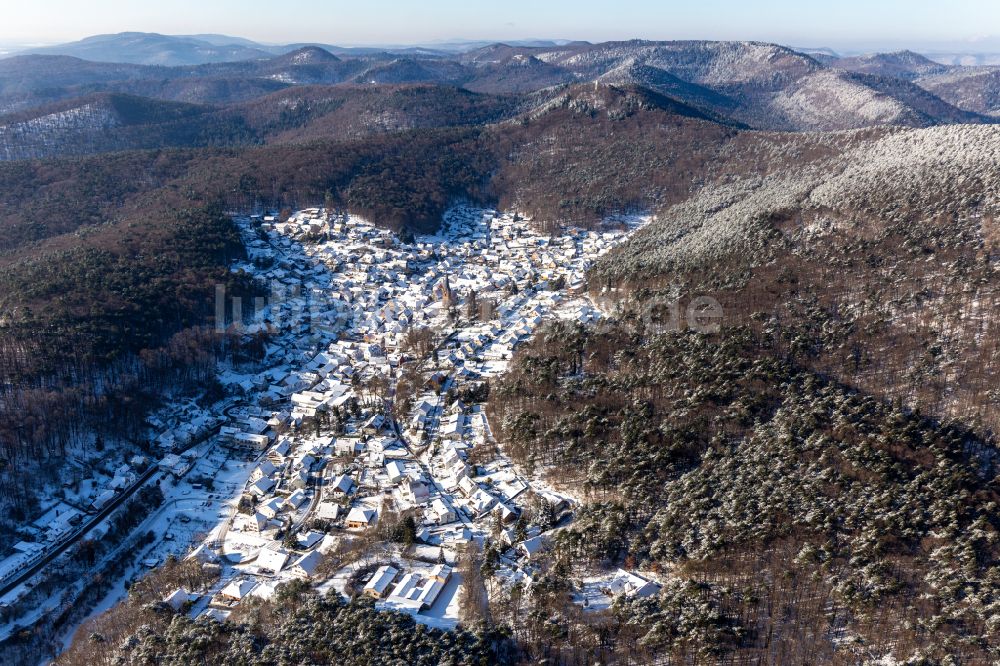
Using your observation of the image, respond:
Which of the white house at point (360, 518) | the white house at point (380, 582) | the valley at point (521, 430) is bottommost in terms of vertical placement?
the white house at point (360, 518)

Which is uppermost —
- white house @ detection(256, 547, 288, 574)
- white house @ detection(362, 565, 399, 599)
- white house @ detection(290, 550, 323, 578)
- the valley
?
the valley

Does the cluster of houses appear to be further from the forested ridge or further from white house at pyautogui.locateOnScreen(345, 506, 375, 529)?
the forested ridge

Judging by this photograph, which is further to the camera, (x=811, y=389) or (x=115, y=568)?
(x=811, y=389)

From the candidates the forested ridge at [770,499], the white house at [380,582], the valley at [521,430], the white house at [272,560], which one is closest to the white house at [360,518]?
the valley at [521,430]

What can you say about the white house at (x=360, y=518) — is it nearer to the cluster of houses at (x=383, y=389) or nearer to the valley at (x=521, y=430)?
the cluster of houses at (x=383, y=389)

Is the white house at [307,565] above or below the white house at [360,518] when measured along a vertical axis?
below

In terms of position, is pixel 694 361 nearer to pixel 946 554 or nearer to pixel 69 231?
pixel 946 554

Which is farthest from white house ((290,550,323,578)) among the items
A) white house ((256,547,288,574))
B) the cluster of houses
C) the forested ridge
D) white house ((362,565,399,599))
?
the forested ridge

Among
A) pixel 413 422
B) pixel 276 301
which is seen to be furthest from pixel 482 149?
pixel 413 422
